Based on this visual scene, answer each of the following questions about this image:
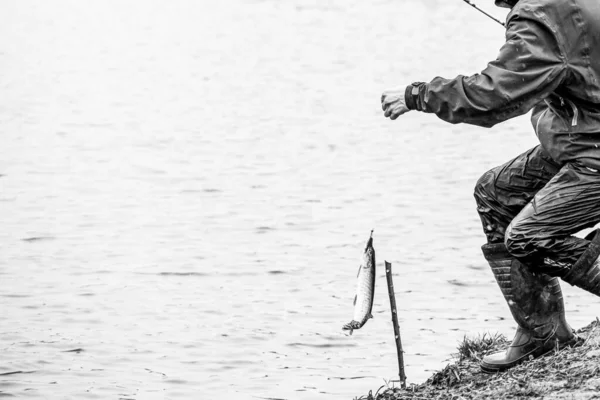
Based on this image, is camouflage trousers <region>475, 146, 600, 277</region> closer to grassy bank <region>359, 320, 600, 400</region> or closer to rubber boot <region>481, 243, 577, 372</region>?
rubber boot <region>481, 243, 577, 372</region>

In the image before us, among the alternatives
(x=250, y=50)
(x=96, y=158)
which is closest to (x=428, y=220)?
(x=96, y=158)

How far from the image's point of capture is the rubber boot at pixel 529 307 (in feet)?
20.7

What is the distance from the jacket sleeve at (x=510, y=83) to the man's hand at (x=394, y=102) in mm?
154

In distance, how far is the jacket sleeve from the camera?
5.53 m

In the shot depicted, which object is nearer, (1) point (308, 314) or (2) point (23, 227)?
(1) point (308, 314)

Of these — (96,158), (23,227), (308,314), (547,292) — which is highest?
(547,292)

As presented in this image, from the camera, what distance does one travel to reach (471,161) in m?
16.3

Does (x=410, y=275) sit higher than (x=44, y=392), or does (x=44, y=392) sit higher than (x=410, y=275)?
(x=44, y=392)

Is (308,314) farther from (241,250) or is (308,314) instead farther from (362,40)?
(362,40)

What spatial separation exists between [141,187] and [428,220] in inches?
154

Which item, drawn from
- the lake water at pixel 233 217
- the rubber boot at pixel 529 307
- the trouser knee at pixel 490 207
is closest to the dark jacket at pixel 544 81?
the trouser knee at pixel 490 207

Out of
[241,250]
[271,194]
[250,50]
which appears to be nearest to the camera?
[241,250]

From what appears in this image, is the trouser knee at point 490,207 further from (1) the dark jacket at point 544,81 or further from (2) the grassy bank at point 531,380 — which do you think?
(2) the grassy bank at point 531,380

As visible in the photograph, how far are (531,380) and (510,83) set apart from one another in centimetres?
159
